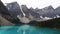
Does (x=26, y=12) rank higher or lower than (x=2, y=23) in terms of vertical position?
higher

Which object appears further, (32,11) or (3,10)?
(32,11)

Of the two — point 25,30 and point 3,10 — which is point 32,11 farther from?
point 3,10

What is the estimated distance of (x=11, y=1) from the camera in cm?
551

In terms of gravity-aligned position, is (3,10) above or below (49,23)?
above

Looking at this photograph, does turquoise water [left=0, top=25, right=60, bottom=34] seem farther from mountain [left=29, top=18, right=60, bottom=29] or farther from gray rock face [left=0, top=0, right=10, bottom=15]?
gray rock face [left=0, top=0, right=10, bottom=15]

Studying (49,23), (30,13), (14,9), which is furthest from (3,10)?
(49,23)

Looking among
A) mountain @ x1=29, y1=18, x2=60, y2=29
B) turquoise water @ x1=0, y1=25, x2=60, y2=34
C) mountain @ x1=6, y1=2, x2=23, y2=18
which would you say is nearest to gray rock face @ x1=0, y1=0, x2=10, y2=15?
mountain @ x1=6, y1=2, x2=23, y2=18

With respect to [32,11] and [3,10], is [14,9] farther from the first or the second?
[32,11]

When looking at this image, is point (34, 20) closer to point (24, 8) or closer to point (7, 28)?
point (24, 8)

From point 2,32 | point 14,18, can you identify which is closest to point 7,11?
point 14,18

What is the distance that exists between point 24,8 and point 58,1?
3.88ft

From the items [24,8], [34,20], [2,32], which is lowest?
[2,32]

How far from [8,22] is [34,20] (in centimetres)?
88

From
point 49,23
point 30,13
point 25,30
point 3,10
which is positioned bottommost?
point 25,30
